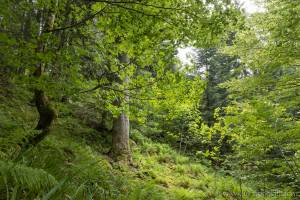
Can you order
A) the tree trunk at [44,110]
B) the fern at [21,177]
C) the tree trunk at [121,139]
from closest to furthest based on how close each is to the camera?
1. the fern at [21,177]
2. the tree trunk at [44,110]
3. the tree trunk at [121,139]

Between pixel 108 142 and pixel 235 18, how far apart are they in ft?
19.8

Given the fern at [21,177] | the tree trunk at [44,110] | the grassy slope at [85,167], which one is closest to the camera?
the fern at [21,177]

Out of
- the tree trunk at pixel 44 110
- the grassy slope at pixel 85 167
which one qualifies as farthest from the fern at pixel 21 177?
the tree trunk at pixel 44 110

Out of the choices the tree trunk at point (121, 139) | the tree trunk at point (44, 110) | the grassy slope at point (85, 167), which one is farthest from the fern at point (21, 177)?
the tree trunk at point (121, 139)

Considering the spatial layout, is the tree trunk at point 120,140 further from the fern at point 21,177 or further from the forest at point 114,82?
the fern at point 21,177

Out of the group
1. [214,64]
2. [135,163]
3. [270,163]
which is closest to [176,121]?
[214,64]

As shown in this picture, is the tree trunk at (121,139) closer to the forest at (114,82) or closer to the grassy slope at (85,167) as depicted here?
the forest at (114,82)

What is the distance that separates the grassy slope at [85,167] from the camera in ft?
8.16

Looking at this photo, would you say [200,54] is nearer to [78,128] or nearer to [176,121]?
[176,121]

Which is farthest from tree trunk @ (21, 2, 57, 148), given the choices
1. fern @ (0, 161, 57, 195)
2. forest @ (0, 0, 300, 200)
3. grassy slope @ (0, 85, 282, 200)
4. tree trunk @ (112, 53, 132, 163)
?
tree trunk @ (112, 53, 132, 163)

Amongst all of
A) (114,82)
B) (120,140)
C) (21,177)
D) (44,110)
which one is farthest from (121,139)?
(21,177)

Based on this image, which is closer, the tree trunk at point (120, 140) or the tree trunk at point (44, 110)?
the tree trunk at point (44, 110)

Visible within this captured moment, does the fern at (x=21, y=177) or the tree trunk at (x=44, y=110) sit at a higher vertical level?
the tree trunk at (x=44, y=110)

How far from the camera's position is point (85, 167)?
3.21 m
